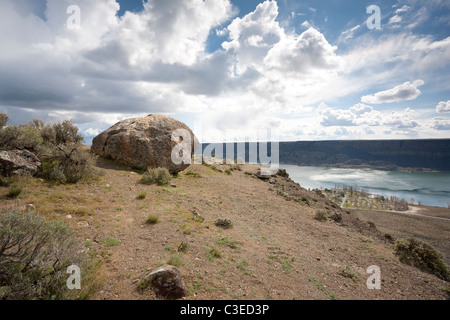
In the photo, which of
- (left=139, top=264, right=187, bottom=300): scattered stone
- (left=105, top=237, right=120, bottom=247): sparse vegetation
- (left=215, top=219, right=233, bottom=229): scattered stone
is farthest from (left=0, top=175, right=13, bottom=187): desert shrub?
(left=215, top=219, right=233, bottom=229): scattered stone

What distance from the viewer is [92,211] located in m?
6.89

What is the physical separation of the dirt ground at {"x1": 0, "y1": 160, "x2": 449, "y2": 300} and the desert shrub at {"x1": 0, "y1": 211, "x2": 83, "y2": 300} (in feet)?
2.51

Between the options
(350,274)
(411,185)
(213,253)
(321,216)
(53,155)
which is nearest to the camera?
(213,253)

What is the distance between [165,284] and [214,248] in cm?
238

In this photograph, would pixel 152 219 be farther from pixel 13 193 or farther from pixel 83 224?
pixel 13 193

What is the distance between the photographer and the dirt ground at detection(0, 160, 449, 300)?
4.66 m

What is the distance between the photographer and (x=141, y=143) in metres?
13.7

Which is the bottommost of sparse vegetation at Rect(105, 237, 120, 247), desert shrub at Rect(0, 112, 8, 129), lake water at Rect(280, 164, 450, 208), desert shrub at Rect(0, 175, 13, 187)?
lake water at Rect(280, 164, 450, 208)

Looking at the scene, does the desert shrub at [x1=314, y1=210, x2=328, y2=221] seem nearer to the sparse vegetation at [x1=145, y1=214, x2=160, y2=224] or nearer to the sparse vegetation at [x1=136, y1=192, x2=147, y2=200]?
the sparse vegetation at [x1=145, y1=214, x2=160, y2=224]

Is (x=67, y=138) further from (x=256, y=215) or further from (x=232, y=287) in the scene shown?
(x=232, y=287)

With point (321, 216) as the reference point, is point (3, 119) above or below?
above

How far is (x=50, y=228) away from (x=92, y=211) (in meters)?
3.43

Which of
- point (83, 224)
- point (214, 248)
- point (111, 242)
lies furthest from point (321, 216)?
point (83, 224)
